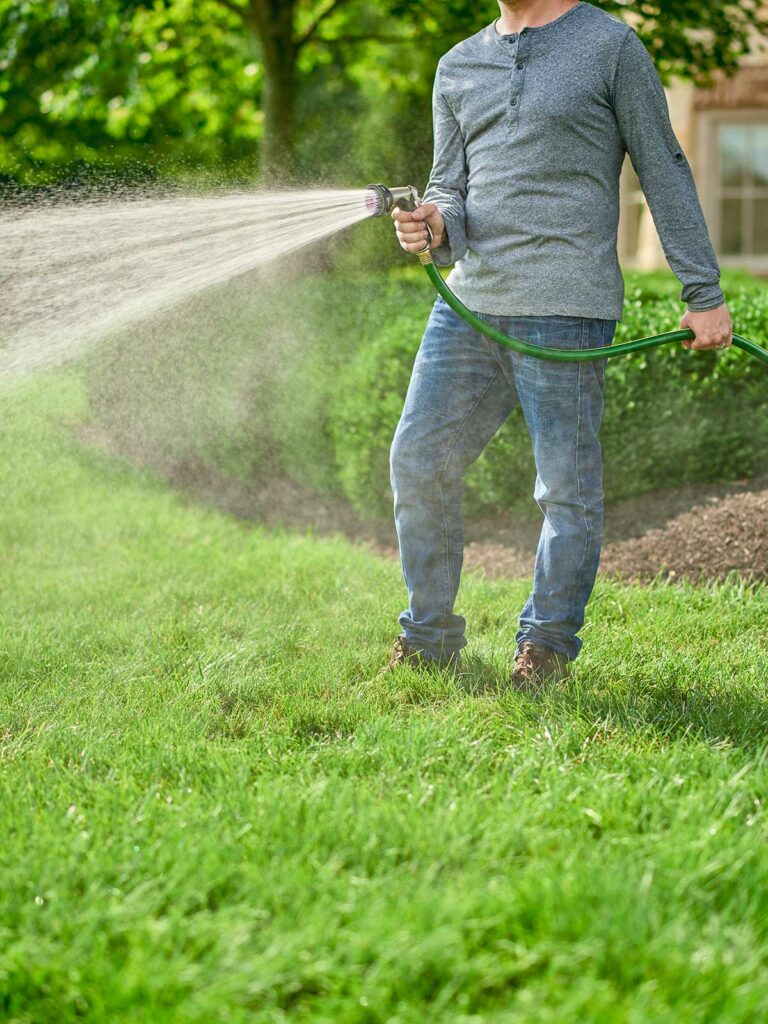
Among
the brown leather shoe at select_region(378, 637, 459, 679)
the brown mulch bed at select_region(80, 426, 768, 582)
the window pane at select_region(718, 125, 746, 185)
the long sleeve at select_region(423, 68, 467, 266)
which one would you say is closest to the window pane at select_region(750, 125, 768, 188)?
the window pane at select_region(718, 125, 746, 185)

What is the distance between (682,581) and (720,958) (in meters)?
2.36

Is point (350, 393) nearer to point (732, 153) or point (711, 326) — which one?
point (711, 326)

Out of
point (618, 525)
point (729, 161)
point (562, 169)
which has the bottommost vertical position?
A: point (618, 525)

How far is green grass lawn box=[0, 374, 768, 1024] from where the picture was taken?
5.57ft

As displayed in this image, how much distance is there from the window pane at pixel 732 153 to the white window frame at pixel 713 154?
0.09 meters

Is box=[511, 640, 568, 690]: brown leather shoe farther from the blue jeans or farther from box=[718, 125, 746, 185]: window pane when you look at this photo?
box=[718, 125, 746, 185]: window pane

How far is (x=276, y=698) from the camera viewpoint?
290cm

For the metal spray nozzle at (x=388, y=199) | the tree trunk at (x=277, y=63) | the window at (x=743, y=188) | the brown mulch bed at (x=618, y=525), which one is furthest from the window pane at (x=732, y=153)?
the metal spray nozzle at (x=388, y=199)

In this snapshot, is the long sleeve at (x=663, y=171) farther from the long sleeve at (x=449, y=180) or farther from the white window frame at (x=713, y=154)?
the white window frame at (x=713, y=154)

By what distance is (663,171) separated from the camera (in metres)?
2.69

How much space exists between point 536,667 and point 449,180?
4.08ft

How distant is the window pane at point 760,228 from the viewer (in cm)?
1328

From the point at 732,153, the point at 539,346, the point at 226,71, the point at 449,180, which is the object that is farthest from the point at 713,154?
the point at 539,346

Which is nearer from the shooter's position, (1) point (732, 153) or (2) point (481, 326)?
(2) point (481, 326)
